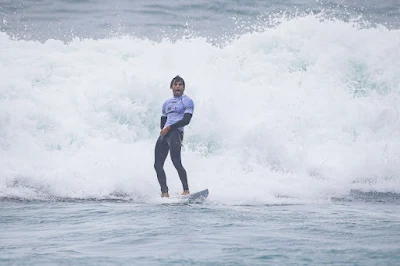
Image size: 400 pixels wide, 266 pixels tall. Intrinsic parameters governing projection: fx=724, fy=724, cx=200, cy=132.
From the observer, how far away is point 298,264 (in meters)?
5.73

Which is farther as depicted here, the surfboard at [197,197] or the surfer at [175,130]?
the surfer at [175,130]

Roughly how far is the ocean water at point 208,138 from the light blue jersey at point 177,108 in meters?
1.03

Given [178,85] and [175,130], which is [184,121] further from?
[178,85]

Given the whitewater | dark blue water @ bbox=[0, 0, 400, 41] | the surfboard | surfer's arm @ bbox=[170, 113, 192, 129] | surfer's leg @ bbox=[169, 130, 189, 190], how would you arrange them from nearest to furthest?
the surfboard, surfer's arm @ bbox=[170, 113, 192, 129], surfer's leg @ bbox=[169, 130, 189, 190], the whitewater, dark blue water @ bbox=[0, 0, 400, 41]

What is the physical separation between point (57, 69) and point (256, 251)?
383 inches

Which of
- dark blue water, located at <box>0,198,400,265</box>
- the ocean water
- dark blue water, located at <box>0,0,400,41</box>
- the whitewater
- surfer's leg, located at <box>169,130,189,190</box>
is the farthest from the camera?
dark blue water, located at <box>0,0,400,41</box>

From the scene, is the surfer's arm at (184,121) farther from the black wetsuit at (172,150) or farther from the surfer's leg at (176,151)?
the surfer's leg at (176,151)

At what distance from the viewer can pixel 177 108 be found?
9.86m

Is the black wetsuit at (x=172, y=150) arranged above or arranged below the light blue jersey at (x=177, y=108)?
below

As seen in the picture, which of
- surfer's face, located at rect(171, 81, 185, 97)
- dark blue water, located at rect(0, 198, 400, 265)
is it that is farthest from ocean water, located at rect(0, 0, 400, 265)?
surfer's face, located at rect(171, 81, 185, 97)

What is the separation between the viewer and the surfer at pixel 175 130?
9.76 metres

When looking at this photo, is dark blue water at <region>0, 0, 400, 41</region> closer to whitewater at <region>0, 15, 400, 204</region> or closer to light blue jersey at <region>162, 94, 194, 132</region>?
whitewater at <region>0, 15, 400, 204</region>

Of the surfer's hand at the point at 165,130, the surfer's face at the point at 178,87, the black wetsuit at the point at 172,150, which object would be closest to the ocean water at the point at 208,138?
the black wetsuit at the point at 172,150

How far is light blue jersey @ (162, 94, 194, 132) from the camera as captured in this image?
982 centimetres
